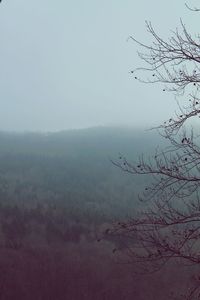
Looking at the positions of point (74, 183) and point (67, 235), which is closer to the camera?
point (67, 235)

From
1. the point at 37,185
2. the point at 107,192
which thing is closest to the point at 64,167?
the point at 37,185

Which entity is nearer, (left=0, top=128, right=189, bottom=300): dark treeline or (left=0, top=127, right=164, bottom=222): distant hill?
(left=0, top=128, right=189, bottom=300): dark treeline

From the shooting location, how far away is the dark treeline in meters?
57.2

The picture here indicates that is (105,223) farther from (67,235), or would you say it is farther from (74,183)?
(74,183)

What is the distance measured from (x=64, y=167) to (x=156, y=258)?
176 meters

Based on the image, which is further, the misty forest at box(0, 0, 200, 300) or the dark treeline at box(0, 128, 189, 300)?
the dark treeline at box(0, 128, 189, 300)

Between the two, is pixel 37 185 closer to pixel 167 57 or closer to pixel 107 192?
pixel 107 192

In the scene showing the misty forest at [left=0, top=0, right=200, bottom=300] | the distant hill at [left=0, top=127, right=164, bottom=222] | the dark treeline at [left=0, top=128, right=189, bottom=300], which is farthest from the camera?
Answer: the distant hill at [left=0, top=127, right=164, bottom=222]

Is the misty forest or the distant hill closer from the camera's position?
the misty forest

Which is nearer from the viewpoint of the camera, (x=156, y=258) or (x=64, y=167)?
(x=156, y=258)

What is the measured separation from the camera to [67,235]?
290ft

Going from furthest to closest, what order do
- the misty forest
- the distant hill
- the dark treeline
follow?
the distant hill
the dark treeline
the misty forest

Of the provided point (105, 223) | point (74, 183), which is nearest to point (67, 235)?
point (105, 223)

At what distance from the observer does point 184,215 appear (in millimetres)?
5105
